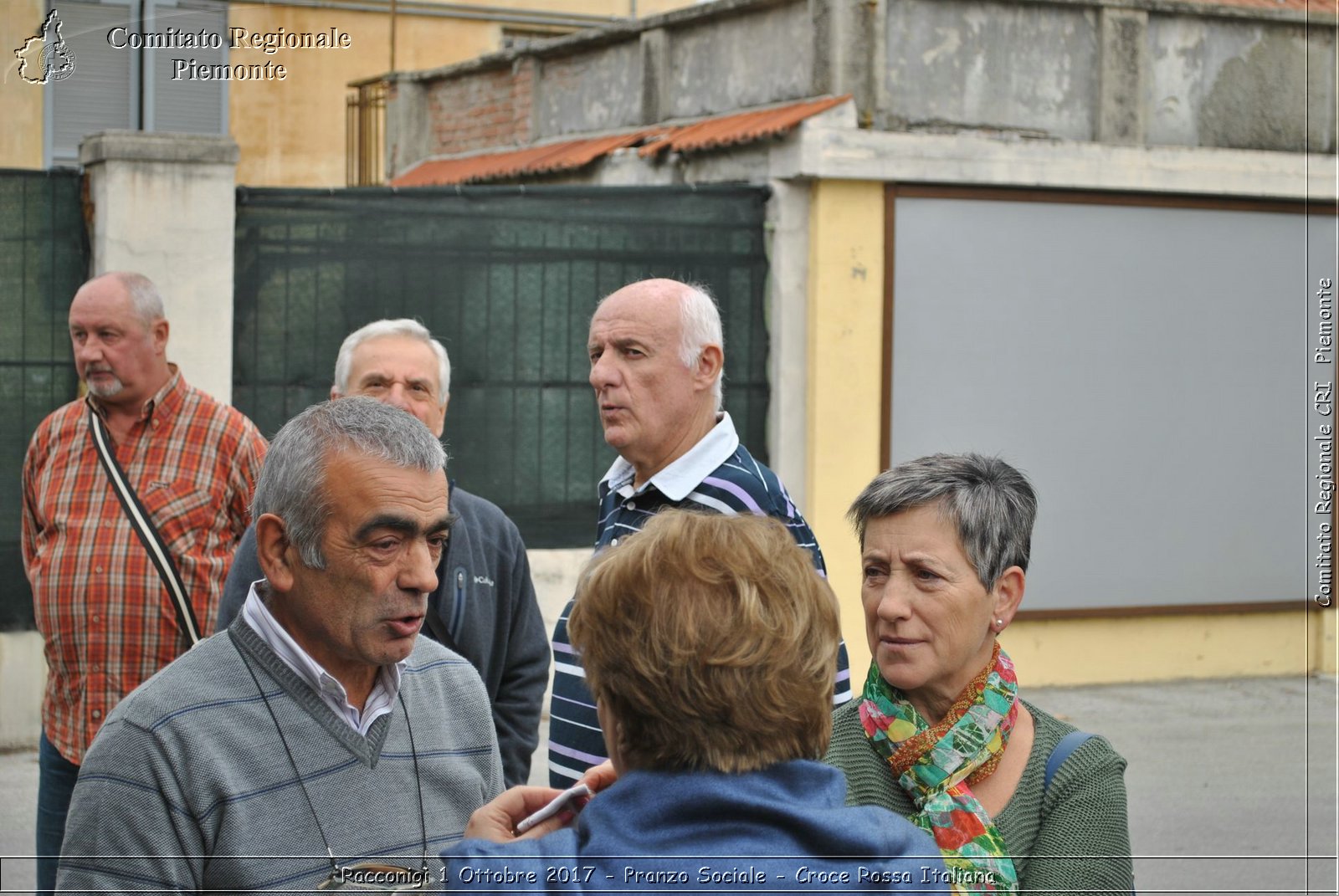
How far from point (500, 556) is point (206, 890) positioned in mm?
1848

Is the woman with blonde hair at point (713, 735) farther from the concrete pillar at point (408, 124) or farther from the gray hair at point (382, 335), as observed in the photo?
the concrete pillar at point (408, 124)

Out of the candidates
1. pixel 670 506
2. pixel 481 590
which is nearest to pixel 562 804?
pixel 670 506

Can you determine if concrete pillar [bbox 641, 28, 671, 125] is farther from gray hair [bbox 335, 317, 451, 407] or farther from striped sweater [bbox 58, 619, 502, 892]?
striped sweater [bbox 58, 619, 502, 892]

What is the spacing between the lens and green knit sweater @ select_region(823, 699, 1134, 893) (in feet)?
8.64

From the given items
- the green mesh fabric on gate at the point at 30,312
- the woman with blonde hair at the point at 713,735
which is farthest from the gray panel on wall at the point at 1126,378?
the woman with blonde hair at the point at 713,735

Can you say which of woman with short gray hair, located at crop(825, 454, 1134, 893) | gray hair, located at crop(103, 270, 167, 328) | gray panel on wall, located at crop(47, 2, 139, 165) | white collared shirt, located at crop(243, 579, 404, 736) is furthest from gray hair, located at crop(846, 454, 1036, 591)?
gray panel on wall, located at crop(47, 2, 139, 165)

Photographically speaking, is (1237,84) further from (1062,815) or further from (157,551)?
(1062,815)

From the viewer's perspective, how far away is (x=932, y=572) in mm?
2916

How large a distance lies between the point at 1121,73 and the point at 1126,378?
1.86 meters

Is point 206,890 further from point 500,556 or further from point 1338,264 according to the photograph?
point 1338,264

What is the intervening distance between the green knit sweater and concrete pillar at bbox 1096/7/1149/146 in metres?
7.38

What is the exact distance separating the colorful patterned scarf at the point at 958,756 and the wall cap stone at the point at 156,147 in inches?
225

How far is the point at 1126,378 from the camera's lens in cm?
961

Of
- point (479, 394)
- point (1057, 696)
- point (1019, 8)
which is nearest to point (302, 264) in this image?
point (479, 394)
